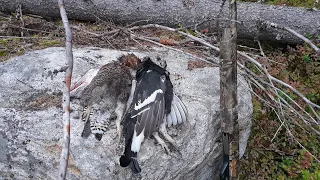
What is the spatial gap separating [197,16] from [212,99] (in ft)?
7.82

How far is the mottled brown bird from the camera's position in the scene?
360cm

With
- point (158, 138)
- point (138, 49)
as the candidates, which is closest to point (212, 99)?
point (158, 138)

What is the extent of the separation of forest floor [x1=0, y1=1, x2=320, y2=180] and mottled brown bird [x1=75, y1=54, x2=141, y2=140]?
162cm

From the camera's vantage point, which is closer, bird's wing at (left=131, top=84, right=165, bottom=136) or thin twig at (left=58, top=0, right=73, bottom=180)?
thin twig at (left=58, top=0, right=73, bottom=180)

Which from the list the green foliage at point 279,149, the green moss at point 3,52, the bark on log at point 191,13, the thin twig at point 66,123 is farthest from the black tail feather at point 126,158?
the bark on log at point 191,13

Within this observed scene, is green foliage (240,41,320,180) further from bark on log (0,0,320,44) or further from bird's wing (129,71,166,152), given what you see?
bird's wing (129,71,166,152)

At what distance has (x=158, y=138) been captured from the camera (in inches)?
144

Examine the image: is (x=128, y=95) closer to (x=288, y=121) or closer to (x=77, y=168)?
(x=77, y=168)

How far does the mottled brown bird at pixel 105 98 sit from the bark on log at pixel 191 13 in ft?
8.14

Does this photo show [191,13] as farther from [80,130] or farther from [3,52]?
[80,130]

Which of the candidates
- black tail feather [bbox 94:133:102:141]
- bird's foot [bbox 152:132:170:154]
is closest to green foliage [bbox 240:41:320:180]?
bird's foot [bbox 152:132:170:154]

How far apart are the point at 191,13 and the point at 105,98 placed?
9.77 feet

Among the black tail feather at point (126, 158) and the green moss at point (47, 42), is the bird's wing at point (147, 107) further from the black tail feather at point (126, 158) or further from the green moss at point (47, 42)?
the green moss at point (47, 42)

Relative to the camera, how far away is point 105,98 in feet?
12.4
